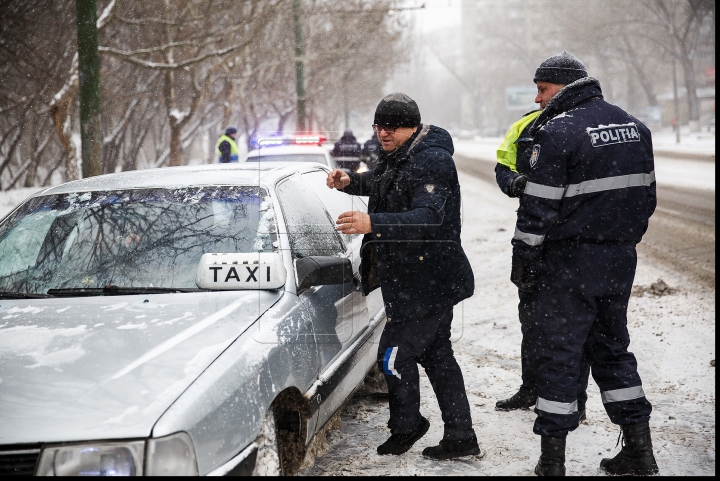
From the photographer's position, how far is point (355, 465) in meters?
3.93

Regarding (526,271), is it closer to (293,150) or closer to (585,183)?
(585,183)

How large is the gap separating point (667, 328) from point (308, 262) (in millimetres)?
3977

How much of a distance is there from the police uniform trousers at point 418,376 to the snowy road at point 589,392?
19 centimetres

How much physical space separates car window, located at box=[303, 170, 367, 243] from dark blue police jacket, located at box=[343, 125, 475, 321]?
87 cm

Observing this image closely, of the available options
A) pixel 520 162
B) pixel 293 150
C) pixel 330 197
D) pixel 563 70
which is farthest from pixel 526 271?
pixel 293 150

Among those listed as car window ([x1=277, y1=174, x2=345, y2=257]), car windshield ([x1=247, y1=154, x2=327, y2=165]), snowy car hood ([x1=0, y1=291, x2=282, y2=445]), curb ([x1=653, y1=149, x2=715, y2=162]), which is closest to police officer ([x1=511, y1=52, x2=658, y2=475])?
car window ([x1=277, y1=174, x2=345, y2=257])

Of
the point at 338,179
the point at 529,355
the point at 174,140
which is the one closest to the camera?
the point at 338,179

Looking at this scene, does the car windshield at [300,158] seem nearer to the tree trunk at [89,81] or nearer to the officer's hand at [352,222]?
the tree trunk at [89,81]

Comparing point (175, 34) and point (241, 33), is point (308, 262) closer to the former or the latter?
point (175, 34)

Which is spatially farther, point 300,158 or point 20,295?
point 300,158

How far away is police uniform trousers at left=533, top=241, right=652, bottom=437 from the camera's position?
353cm

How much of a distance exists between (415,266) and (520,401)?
4.70 feet

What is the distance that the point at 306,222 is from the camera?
13.8 ft

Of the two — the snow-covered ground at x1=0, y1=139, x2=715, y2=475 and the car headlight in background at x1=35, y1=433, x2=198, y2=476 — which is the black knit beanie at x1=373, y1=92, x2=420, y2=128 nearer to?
the snow-covered ground at x1=0, y1=139, x2=715, y2=475
